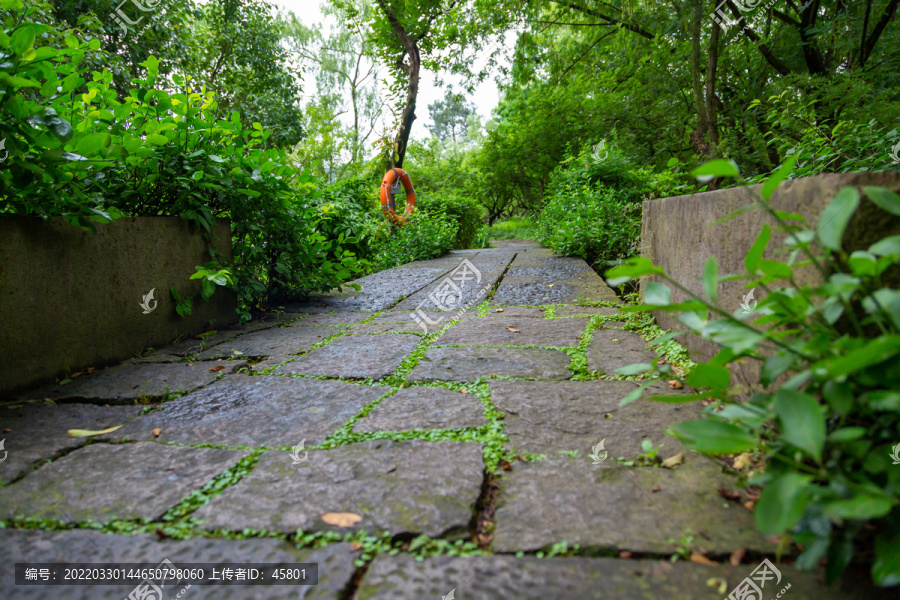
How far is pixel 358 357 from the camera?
2025 millimetres

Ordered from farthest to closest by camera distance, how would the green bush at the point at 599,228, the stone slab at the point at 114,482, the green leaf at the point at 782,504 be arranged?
the green bush at the point at 599,228
the stone slab at the point at 114,482
the green leaf at the point at 782,504

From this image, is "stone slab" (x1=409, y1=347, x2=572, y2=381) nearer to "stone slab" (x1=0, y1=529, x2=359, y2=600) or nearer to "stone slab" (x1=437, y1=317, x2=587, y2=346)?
"stone slab" (x1=437, y1=317, x2=587, y2=346)

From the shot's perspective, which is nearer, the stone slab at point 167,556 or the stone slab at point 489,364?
the stone slab at point 167,556

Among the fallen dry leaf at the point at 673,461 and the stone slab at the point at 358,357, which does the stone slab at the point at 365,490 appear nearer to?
the fallen dry leaf at the point at 673,461

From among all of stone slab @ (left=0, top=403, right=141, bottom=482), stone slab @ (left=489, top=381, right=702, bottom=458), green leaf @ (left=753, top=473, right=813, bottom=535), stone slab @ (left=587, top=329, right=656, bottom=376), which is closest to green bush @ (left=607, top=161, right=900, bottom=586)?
green leaf @ (left=753, top=473, right=813, bottom=535)

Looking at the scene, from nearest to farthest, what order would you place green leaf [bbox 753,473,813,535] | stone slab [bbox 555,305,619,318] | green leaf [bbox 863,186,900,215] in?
green leaf [bbox 753,473,813,535], green leaf [bbox 863,186,900,215], stone slab [bbox 555,305,619,318]

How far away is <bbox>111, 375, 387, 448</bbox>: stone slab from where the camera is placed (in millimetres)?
1295

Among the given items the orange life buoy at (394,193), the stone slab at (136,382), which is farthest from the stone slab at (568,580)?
the orange life buoy at (394,193)

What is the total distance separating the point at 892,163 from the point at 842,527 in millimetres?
1971

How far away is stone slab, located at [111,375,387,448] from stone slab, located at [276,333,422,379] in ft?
0.37

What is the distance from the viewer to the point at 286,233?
2.94m

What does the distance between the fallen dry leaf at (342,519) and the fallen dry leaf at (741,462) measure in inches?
31.5

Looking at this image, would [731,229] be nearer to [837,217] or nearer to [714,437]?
[837,217]

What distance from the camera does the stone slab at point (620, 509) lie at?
2.71ft
